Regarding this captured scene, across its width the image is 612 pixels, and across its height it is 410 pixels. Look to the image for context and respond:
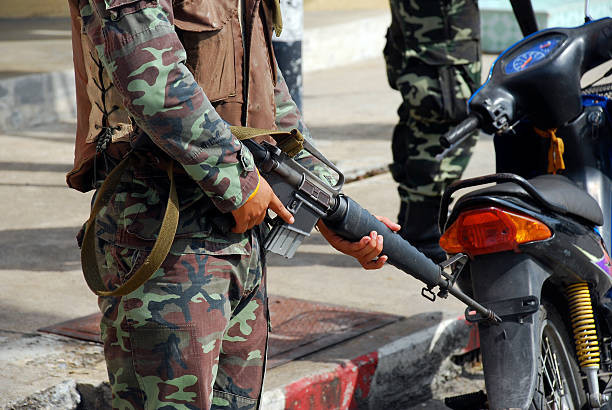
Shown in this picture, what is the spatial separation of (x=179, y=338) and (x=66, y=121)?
5795mm

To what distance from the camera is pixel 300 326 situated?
11.7 ft

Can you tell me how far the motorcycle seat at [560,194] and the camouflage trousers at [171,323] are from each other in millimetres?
833

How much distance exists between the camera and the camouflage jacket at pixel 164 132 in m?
1.74

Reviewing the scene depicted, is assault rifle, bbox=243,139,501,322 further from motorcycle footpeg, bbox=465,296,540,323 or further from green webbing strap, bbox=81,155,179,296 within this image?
motorcycle footpeg, bbox=465,296,540,323

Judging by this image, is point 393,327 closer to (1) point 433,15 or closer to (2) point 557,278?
(2) point 557,278

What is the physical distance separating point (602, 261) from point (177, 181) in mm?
1362

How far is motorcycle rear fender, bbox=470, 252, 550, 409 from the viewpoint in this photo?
97.5 inches

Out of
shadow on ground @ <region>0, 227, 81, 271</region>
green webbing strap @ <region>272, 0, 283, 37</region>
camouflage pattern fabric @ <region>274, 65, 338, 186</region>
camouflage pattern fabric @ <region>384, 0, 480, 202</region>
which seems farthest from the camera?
shadow on ground @ <region>0, 227, 81, 271</region>

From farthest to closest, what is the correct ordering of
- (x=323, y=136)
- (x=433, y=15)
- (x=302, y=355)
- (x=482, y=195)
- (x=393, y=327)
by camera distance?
1. (x=323, y=136)
2. (x=433, y=15)
3. (x=393, y=327)
4. (x=302, y=355)
5. (x=482, y=195)

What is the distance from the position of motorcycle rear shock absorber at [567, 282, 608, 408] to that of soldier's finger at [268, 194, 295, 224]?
1.11 m

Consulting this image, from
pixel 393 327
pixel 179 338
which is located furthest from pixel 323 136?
pixel 179 338

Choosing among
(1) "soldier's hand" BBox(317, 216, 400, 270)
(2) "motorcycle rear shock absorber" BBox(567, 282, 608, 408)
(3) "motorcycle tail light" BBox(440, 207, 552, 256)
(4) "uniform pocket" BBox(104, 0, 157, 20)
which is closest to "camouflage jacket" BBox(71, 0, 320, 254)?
(4) "uniform pocket" BBox(104, 0, 157, 20)

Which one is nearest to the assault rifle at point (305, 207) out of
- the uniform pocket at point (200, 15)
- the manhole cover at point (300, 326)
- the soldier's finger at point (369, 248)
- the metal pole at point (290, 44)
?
the soldier's finger at point (369, 248)

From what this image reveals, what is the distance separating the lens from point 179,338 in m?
1.93
